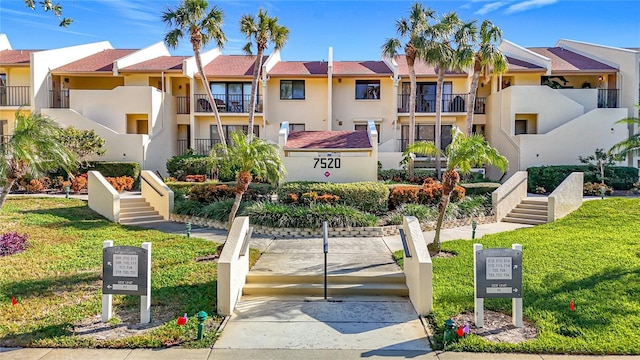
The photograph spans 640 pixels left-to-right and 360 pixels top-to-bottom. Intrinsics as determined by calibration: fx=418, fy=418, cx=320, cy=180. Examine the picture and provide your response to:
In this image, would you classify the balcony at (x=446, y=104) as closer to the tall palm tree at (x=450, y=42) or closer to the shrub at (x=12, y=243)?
the tall palm tree at (x=450, y=42)

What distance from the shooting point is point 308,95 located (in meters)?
27.1

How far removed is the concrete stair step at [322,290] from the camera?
808 cm

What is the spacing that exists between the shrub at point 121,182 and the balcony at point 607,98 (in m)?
27.1

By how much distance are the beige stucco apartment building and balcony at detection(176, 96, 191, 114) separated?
0.06 meters

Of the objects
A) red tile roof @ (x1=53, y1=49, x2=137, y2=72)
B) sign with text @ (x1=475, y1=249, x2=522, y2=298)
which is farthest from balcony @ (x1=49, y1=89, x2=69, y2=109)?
sign with text @ (x1=475, y1=249, x2=522, y2=298)

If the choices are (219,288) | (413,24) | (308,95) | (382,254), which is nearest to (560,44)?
(413,24)

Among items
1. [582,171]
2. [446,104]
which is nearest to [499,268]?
[582,171]

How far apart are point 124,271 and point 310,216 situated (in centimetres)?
720

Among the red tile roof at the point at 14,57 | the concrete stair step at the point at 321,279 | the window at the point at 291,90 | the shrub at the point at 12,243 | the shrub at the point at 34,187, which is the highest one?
the red tile roof at the point at 14,57

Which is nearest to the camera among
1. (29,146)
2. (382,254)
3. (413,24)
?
(29,146)

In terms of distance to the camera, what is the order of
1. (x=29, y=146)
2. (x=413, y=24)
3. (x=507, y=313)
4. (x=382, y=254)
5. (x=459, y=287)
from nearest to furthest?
(x=507, y=313) < (x=459, y=287) < (x=29, y=146) < (x=382, y=254) < (x=413, y=24)

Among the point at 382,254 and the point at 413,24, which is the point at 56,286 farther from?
the point at 413,24

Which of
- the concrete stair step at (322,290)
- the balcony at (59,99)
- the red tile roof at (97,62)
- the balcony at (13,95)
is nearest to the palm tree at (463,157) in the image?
the concrete stair step at (322,290)

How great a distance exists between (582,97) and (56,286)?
2702 centimetres
